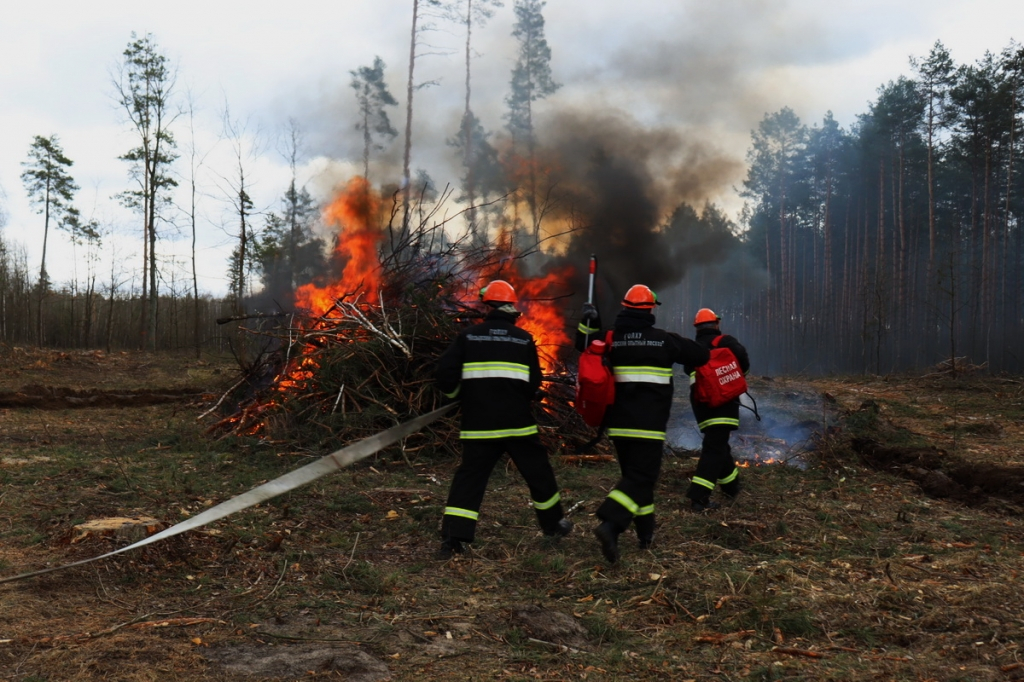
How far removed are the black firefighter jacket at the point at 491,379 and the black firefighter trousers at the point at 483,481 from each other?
101mm

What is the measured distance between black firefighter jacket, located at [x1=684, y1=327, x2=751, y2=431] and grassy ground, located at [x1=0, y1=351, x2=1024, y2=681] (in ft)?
2.49

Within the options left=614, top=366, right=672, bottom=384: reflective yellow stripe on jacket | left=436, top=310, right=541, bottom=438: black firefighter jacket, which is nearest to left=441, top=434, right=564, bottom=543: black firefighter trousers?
left=436, top=310, right=541, bottom=438: black firefighter jacket

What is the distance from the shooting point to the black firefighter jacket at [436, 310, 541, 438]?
17.1 feet

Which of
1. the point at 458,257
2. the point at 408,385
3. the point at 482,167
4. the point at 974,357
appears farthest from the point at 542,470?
the point at 974,357

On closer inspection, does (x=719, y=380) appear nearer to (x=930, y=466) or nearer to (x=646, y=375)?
(x=646, y=375)

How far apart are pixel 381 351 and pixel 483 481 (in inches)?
165

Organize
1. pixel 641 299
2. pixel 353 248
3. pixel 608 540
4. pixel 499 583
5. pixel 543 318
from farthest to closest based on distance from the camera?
pixel 353 248, pixel 543 318, pixel 641 299, pixel 608 540, pixel 499 583

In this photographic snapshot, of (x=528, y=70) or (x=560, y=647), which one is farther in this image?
(x=528, y=70)

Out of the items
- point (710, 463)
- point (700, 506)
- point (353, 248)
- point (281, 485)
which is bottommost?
point (700, 506)

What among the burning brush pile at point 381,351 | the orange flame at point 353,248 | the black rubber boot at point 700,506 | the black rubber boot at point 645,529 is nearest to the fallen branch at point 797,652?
the black rubber boot at point 645,529

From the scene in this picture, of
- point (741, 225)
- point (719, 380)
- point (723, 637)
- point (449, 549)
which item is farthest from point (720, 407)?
point (741, 225)

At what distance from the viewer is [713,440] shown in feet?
21.7

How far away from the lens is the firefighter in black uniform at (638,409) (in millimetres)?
5031

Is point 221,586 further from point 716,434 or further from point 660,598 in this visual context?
point 716,434
